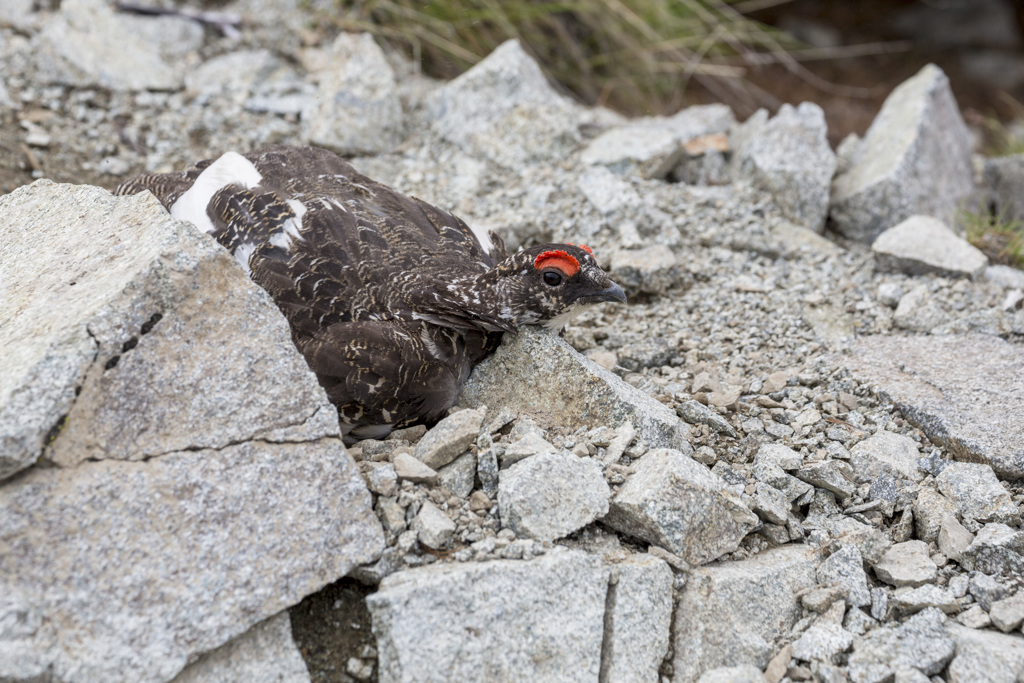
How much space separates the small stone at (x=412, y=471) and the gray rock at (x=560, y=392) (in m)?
0.74

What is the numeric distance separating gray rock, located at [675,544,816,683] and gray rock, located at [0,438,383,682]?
115cm

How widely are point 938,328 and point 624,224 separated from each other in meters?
1.97

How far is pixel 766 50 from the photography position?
10.5 m

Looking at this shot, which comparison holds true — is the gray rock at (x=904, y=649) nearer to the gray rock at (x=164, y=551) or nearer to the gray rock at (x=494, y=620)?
the gray rock at (x=494, y=620)

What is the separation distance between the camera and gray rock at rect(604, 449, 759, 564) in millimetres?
3180

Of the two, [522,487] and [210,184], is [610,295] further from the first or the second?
[210,184]

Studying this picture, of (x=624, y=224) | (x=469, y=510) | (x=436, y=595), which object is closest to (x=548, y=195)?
(x=624, y=224)

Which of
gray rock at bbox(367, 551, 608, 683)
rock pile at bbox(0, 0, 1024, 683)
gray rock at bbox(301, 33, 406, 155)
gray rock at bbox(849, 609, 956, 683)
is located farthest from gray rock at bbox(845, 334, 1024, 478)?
gray rock at bbox(301, 33, 406, 155)

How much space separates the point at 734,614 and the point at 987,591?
91 cm

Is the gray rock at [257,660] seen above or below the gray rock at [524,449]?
below

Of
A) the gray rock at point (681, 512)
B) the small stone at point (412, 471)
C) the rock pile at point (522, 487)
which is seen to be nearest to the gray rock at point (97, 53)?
the rock pile at point (522, 487)

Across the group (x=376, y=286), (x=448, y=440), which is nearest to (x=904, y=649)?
(x=448, y=440)

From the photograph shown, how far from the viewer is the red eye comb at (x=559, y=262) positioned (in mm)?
4055

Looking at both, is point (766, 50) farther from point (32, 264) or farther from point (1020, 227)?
point (32, 264)
